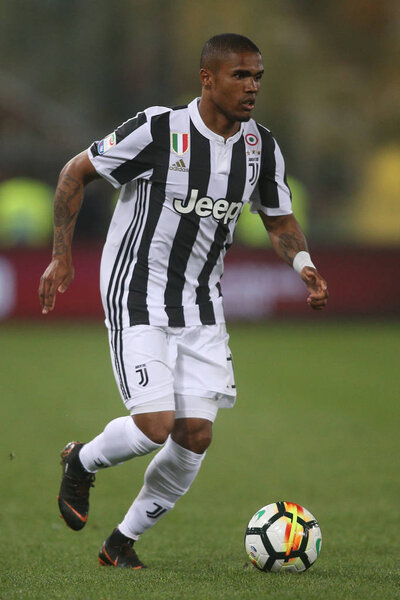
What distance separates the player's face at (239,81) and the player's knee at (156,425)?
1.37 metres

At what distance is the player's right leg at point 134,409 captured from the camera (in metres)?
4.51

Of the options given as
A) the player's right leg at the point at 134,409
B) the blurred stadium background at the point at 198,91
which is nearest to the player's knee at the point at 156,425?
the player's right leg at the point at 134,409

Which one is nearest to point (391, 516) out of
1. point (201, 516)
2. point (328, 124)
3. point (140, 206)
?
point (201, 516)

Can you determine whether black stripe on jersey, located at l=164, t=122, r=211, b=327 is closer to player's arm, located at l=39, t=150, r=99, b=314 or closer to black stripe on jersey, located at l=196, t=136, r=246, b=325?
black stripe on jersey, located at l=196, t=136, r=246, b=325

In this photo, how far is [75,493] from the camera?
4824 mm

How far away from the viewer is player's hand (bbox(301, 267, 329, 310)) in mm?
4641

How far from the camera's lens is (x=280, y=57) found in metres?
19.7

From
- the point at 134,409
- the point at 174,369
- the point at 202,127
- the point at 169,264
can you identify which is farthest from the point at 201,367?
the point at 202,127

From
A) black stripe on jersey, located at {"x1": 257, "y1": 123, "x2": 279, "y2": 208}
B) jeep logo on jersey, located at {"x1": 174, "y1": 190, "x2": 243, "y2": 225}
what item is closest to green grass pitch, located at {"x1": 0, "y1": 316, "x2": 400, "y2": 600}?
jeep logo on jersey, located at {"x1": 174, "y1": 190, "x2": 243, "y2": 225}

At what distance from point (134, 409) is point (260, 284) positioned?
1116 cm

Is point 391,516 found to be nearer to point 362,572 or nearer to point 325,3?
point 362,572

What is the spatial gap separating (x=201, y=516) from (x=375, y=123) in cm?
1436

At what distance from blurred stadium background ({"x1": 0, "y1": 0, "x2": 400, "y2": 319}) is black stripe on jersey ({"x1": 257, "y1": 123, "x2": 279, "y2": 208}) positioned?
12.2 meters

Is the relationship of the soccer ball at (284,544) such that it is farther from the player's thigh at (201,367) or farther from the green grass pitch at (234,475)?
the player's thigh at (201,367)
